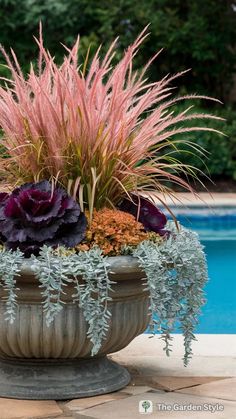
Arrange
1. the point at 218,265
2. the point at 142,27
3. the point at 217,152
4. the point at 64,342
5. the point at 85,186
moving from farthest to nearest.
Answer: the point at 142,27 < the point at 217,152 < the point at 218,265 < the point at 85,186 < the point at 64,342

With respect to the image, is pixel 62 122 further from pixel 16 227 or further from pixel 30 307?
pixel 30 307

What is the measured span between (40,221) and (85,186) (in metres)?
0.30

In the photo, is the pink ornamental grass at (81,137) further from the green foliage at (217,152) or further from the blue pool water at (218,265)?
the green foliage at (217,152)

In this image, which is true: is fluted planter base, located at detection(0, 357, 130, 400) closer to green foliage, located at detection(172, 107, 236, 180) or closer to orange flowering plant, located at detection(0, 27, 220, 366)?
orange flowering plant, located at detection(0, 27, 220, 366)

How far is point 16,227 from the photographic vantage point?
10.2ft

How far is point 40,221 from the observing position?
3.06 metres

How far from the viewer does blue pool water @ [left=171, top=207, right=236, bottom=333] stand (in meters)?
5.65

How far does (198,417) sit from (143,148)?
991 millimetres


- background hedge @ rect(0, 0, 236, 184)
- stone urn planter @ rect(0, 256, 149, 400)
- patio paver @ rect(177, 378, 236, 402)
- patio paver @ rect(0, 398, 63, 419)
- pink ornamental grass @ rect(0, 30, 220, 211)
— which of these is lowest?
patio paver @ rect(0, 398, 63, 419)

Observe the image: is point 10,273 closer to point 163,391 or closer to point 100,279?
point 100,279

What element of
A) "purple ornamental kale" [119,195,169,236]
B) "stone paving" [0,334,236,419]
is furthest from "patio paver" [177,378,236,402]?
"purple ornamental kale" [119,195,169,236]

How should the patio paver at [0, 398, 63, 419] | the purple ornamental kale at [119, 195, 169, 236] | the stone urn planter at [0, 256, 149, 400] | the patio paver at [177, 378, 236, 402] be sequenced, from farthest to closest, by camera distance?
1. the purple ornamental kale at [119, 195, 169, 236]
2. the patio paver at [177, 378, 236, 402]
3. the stone urn planter at [0, 256, 149, 400]
4. the patio paver at [0, 398, 63, 419]

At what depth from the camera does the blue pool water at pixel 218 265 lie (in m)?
5.65

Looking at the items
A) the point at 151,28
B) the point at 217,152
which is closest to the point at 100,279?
the point at 217,152
